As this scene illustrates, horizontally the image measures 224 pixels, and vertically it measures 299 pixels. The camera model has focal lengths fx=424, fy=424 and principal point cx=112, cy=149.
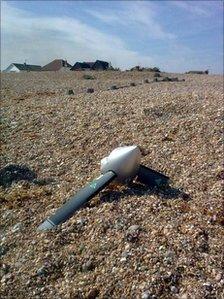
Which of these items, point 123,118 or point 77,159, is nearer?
point 77,159

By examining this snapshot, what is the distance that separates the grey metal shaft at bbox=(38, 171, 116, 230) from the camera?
27.1ft

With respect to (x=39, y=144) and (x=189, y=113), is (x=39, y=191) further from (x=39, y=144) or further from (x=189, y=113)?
(x=189, y=113)

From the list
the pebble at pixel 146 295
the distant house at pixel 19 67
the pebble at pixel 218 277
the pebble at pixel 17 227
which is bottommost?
the pebble at pixel 146 295

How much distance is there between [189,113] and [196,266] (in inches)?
Answer: 325

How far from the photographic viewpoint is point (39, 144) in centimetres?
1297

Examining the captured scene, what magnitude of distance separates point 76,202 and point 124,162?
54.8 inches

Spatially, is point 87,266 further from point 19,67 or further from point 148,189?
point 19,67

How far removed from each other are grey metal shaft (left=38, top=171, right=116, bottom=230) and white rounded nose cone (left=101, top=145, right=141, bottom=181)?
0.15 metres

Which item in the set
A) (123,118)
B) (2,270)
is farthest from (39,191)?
(123,118)

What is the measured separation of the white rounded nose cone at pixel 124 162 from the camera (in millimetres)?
9203

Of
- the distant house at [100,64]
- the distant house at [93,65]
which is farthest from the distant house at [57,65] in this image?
the distant house at [100,64]

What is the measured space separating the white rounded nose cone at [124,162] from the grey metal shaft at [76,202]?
155 millimetres

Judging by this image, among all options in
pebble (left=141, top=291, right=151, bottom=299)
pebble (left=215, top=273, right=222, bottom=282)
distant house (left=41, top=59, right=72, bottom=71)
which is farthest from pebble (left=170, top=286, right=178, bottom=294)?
distant house (left=41, top=59, right=72, bottom=71)

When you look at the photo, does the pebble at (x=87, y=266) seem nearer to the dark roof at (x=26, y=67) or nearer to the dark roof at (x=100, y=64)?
the dark roof at (x=100, y=64)
